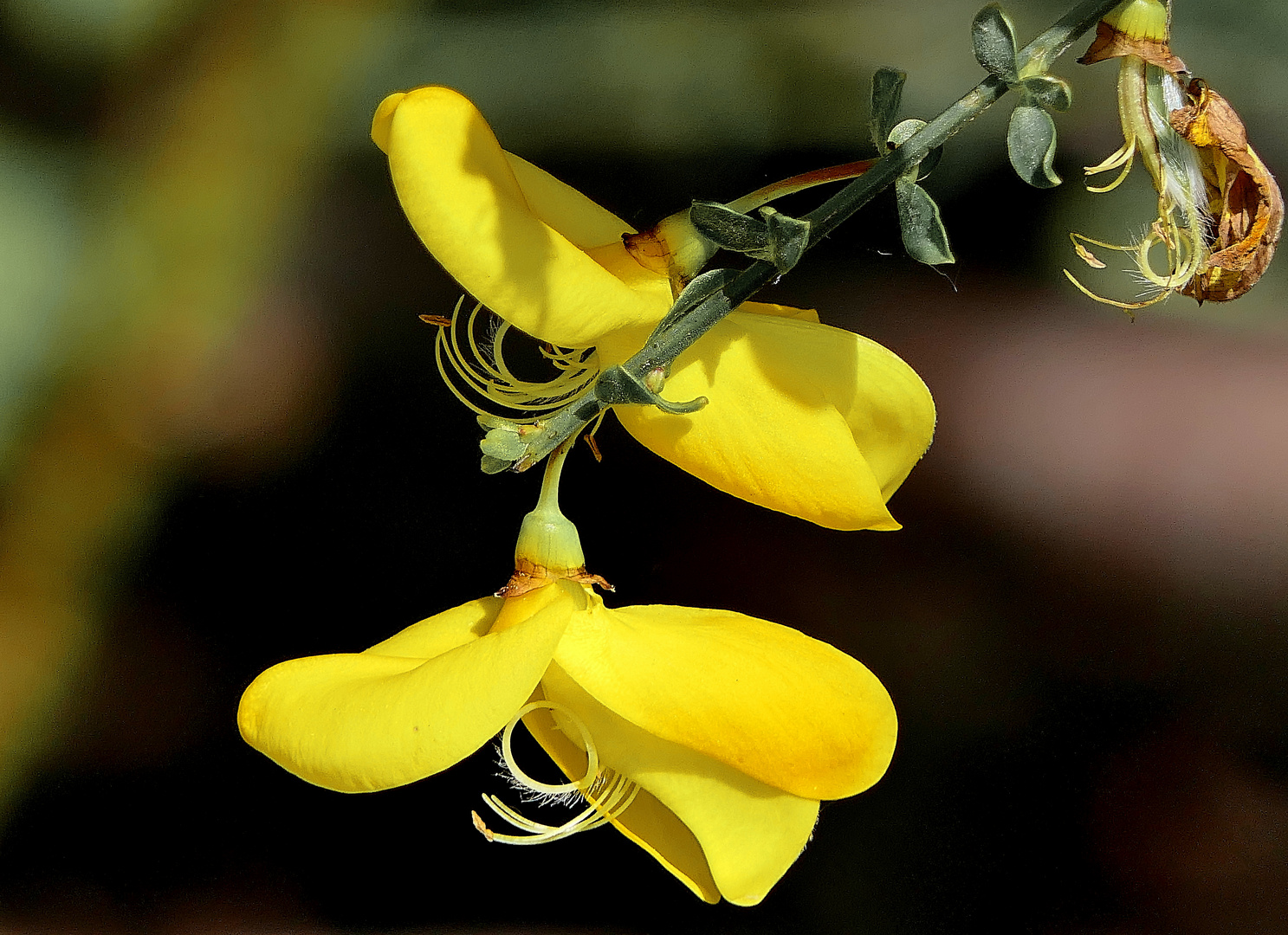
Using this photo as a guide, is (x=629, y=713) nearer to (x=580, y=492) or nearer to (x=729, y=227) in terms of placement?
(x=729, y=227)

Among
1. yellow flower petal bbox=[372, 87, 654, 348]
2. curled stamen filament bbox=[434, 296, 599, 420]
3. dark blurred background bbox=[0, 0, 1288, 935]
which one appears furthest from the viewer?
dark blurred background bbox=[0, 0, 1288, 935]

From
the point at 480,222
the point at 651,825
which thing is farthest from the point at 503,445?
the point at 651,825

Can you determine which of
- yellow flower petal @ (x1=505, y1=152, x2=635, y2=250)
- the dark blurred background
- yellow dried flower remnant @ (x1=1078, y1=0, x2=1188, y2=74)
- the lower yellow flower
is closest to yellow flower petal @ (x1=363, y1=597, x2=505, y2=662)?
the lower yellow flower

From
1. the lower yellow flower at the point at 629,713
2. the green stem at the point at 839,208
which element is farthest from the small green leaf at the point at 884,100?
the lower yellow flower at the point at 629,713

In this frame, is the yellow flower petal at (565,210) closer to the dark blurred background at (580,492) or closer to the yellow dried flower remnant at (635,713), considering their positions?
the yellow dried flower remnant at (635,713)

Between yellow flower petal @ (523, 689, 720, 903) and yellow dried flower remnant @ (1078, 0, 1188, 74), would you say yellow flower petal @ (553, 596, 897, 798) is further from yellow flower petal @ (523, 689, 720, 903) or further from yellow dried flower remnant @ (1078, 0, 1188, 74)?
yellow dried flower remnant @ (1078, 0, 1188, 74)
